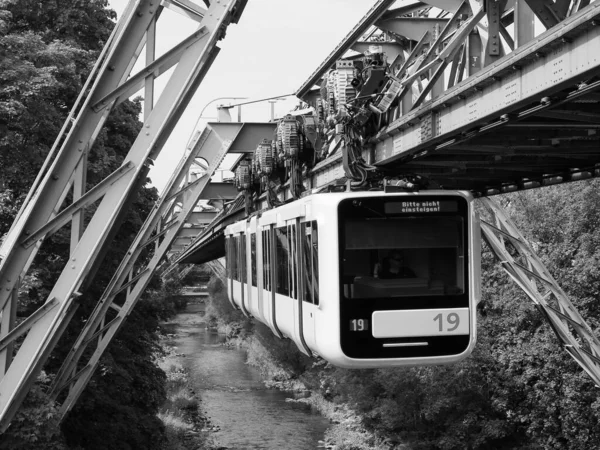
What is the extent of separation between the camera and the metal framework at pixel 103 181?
7848 mm

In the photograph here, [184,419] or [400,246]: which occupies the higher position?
[400,246]

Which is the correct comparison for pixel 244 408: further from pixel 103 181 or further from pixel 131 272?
pixel 103 181

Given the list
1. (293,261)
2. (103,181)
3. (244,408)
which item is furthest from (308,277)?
(244,408)

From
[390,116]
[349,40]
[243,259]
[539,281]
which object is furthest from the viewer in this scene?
[243,259]

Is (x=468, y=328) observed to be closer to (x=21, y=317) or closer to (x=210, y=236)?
(x=21, y=317)

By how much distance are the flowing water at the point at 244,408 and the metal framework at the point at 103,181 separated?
19.0 m

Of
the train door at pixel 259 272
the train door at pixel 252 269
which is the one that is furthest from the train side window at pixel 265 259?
the train door at pixel 252 269

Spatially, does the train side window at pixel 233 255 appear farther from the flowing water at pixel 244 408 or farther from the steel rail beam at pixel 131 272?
the flowing water at pixel 244 408

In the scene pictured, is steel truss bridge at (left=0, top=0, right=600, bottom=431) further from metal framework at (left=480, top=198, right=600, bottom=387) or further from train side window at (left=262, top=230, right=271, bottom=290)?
metal framework at (left=480, top=198, right=600, bottom=387)

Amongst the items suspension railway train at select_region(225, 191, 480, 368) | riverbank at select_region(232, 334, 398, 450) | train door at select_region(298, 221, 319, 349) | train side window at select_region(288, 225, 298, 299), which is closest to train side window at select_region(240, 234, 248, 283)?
train side window at select_region(288, 225, 298, 299)

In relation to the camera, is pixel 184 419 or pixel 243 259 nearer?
pixel 243 259

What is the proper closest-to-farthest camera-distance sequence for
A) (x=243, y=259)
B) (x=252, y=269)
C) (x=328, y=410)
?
(x=252, y=269) → (x=243, y=259) → (x=328, y=410)

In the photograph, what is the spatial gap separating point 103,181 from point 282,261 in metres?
4.71

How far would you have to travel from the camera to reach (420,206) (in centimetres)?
920
